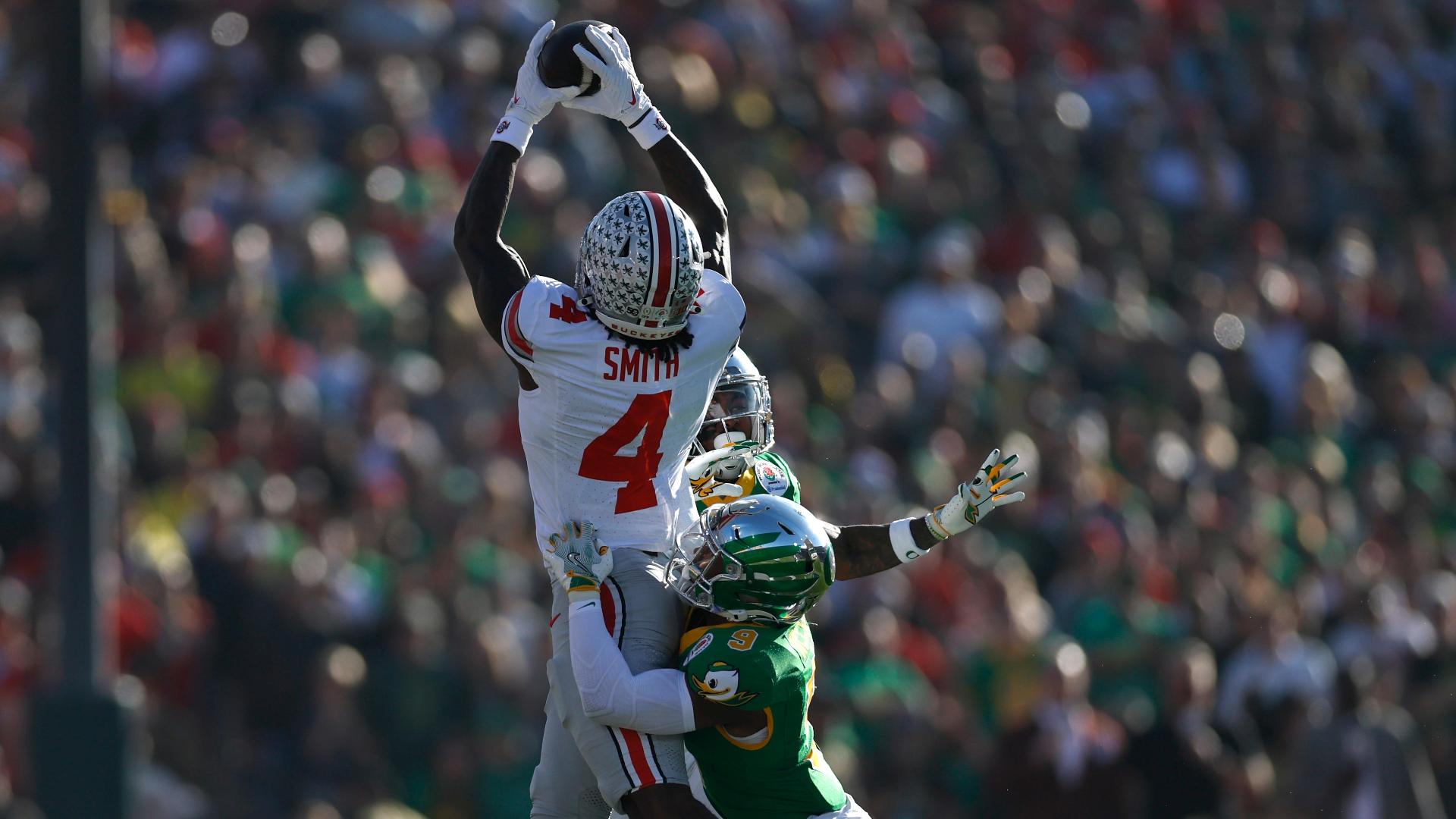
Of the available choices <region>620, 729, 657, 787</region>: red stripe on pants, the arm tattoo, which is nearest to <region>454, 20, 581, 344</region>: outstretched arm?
<region>620, 729, 657, 787</region>: red stripe on pants

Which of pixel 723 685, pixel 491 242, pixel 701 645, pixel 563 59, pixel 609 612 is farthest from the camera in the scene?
pixel 563 59

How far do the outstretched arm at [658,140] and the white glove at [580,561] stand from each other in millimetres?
916

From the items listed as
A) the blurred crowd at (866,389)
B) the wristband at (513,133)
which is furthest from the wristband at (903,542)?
the blurred crowd at (866,389)

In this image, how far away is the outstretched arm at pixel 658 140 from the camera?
255 inches

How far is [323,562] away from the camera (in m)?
11.7

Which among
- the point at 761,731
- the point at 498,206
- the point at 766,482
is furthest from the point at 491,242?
the point at 761,731

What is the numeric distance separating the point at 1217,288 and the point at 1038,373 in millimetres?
2142

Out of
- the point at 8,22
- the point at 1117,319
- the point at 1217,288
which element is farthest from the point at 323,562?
the point at 1217,288

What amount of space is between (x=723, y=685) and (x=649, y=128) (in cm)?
181

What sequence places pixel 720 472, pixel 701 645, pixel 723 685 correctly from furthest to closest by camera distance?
pixel 720 472 → pixel 701 645 → pixel 723 685

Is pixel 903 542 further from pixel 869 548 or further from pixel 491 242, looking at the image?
pixel 491 242

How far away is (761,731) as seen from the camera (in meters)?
5.88

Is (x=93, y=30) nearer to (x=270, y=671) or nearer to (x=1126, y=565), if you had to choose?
(x=270, y=671)

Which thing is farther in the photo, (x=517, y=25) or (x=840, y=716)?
(x=517, y=25)
